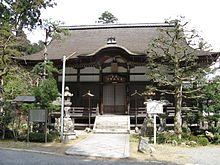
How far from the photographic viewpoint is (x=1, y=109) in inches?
396

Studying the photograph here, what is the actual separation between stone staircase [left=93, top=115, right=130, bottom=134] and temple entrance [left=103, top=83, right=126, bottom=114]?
1.93 metres

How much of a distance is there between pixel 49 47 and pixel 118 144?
45.8ft

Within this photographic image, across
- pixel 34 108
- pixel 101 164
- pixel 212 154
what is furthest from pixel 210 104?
pixel 34 108

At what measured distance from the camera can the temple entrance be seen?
52.1ft

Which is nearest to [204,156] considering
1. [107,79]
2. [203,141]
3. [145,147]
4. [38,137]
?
[145,147]

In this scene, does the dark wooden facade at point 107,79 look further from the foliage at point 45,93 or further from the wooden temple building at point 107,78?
the foliage at point 45,93

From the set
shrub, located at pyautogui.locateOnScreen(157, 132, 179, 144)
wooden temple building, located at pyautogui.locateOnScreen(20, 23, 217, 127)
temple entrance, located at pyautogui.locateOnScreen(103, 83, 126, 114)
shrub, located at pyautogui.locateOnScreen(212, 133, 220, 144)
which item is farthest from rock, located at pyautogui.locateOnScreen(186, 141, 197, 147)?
temple entrance, located at pyautogui.locateOnScreen(103, 83, 126, 114)

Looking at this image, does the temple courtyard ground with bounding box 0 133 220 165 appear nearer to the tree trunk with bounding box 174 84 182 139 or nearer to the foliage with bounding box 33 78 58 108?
the tree trunk with bounding box 174 84 182 139

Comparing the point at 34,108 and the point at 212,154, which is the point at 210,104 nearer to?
the point at 212,154

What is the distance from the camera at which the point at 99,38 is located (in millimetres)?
19625

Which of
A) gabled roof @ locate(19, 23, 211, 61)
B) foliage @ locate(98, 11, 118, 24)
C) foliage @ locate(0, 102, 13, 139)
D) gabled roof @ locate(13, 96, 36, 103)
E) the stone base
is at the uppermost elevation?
foliage @ locate(98, 11, 118, 24)

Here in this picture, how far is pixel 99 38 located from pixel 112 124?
9917 millimetres

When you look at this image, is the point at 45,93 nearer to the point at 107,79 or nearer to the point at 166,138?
the point at 166,138

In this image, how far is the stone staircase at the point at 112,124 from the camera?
12.2 metres
